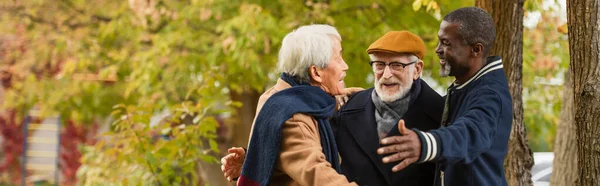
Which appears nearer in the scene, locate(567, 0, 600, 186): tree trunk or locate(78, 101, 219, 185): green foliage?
locate(567, 0, 600, 186): tree trunk

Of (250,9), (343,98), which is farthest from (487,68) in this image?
(250,9)

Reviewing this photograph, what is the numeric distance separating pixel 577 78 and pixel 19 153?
16.3 metres

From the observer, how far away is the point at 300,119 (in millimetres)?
3129

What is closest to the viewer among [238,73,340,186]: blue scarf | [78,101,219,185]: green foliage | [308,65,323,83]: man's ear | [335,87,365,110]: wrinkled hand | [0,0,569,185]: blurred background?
[238,73,340,186]: blue scarf

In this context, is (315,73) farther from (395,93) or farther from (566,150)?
(566,150)

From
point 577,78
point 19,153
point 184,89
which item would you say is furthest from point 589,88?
point 19,153

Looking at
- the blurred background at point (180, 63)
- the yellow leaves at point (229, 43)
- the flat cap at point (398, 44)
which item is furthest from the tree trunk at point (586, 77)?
the yellow leaves at point (229, 43)

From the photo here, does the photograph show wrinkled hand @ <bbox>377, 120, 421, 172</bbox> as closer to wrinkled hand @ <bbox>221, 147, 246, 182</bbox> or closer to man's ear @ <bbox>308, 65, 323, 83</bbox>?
man's ear @ <bbox>308, 65, 323, 83</bbox>

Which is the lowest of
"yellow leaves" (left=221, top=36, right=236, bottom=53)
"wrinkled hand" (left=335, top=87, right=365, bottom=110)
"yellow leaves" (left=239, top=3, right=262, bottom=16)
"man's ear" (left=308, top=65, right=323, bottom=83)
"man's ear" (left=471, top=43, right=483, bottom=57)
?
"wrinkled hand" (left=335, top=87, right=365, bottom=110)

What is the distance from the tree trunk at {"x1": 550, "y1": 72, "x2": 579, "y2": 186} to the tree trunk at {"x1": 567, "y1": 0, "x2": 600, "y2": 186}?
1.90 metres

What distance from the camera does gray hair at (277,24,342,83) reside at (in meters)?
3.20

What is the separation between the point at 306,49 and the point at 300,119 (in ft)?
0.83

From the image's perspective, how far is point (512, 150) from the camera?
5.27 m

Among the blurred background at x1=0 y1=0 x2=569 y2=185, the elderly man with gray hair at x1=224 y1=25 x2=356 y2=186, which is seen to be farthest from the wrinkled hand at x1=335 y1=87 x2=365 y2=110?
the blurred background at x1=0 y1=0 x2=569 y2=185
